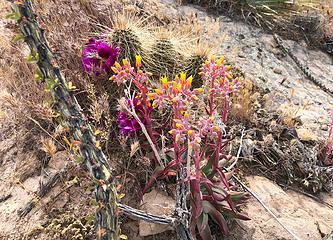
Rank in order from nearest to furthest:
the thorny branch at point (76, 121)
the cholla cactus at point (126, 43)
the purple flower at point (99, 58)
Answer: the thorny branch at point (76, 121)
the purple flower at point (99, 58)
the cholla cactus at point (126, 43)

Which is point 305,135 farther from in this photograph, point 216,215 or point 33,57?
point 33,57

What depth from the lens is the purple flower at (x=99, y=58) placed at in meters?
3.17

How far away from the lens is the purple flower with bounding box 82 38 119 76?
317cm

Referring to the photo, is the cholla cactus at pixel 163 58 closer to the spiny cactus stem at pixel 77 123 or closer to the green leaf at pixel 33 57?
the spiny cactus stem at pixel 77 123

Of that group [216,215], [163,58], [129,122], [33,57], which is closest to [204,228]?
[216,215]

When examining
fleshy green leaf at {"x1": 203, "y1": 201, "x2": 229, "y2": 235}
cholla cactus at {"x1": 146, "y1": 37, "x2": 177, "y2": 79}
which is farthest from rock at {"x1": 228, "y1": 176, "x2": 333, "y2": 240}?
cholla cactus at {"x1": 146, "y1": 37, "x2": 177, "y2": 79}

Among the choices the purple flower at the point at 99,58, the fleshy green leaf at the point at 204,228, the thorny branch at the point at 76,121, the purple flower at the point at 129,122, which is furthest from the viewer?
the purple flower at the point at 99,58

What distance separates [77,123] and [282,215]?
6.26ft

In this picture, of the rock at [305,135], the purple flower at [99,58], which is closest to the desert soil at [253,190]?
the rock at [305,135]

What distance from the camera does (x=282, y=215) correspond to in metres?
2.90

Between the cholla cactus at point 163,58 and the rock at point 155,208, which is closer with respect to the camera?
the rock at point 155,208

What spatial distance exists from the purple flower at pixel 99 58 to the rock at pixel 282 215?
5.16 ft

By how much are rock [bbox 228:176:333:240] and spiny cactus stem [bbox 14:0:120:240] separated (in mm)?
1130

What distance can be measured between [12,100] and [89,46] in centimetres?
82
